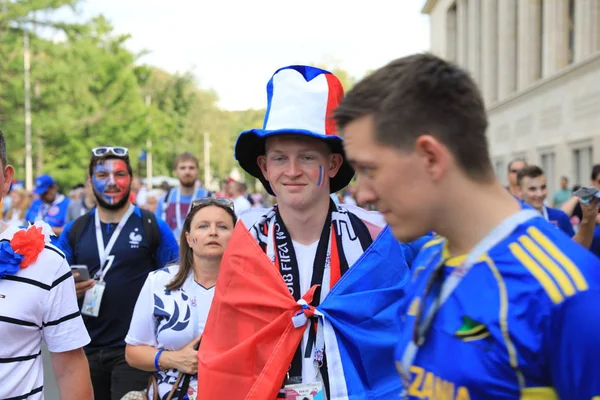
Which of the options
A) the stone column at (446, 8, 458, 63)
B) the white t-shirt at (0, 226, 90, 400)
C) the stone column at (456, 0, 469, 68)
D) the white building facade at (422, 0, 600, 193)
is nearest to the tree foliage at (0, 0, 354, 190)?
the white building facade at (422, 0, 600, 193)

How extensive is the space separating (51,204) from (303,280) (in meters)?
9.41

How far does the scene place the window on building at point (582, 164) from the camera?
23.2 metres

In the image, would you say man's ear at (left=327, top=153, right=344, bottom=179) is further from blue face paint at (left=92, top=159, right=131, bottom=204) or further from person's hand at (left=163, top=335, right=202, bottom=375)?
blue face paint at (left=92, top=159, right=131, bottom=204)

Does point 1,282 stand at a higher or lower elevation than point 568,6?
lower

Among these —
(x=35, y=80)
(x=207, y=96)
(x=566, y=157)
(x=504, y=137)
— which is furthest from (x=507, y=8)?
(x=207, y=96)

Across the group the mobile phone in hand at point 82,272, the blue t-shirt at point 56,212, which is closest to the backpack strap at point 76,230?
the mobile phone in hand at point 82,272

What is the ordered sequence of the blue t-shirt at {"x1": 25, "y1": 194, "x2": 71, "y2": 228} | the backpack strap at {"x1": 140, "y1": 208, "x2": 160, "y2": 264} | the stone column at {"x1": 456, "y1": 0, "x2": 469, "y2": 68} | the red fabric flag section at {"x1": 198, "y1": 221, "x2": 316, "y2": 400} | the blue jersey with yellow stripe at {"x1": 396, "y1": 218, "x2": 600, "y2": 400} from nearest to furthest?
the blue jersey with yellow stripe at {"x1": 396, "y1": 218, "x2": 600, "y2": 400}, the red fabric flag section at {"x1": 198, "y1": 221, "x2": 316, "y2": 400}, the backpack strap at {"x1": 140, "y1": 208, "x2": 160, "y2": 264}, the blue t-shirt at {"x1": 25, "y1": 194, "x2": 71, "y2": 228}, the stone column at {"x1": 456, "y1": 0, "x2": 469, "y2": 68}

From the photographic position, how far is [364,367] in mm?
2879

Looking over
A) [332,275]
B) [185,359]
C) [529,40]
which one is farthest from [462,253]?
[529,40]

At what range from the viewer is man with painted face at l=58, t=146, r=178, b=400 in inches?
194

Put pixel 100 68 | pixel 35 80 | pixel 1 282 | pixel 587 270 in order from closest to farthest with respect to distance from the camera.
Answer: pixel 587 270 < pixel 1 282 < pixel 35 80 < pixel 100 68

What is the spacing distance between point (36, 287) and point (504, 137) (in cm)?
3599

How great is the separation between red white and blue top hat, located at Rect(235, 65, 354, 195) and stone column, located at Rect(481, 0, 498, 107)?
37658 millimetres

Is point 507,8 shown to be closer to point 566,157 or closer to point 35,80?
point 566,157
